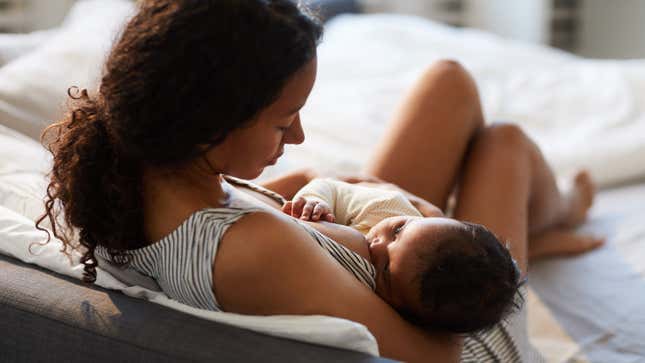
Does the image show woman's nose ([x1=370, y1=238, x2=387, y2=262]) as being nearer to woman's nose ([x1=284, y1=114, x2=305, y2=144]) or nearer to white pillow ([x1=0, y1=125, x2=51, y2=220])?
woman's nose ([x1=284, y1=114, x2=305, y2=144])

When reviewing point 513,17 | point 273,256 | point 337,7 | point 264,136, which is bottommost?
point 513,17

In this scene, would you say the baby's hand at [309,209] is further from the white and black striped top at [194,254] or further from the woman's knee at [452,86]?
the woman's knee at [452,86]

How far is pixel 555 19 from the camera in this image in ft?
14.5

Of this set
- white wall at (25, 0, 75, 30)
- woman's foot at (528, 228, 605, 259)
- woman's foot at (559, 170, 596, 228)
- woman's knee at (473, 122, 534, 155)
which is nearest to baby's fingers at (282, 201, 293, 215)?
woman's knee at (473, 122, 534, 155)

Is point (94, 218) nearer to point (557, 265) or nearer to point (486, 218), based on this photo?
point (486, 218)

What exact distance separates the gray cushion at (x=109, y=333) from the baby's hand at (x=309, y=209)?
0.85ft

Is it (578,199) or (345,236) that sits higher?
(345,236)

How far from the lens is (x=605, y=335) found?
136 cm

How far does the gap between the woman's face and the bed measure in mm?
183

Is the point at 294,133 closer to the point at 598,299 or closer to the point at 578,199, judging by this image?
the point at 598,299

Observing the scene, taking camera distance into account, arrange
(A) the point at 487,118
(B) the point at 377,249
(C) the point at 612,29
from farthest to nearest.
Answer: (C) the point at 612,29
(A) the point at 487,118
(B) the point at 377,249

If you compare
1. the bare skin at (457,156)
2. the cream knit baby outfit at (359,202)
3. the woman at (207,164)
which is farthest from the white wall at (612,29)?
the woman at (207,164)

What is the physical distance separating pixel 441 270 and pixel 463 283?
3cm

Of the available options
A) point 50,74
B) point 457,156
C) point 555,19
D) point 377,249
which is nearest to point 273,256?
point 377,249
